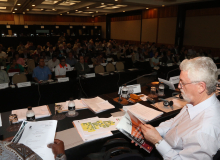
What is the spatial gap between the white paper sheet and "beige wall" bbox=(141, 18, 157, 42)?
1224cm

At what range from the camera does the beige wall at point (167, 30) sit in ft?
36.7

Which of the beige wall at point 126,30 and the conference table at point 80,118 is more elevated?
the beige wall at point 126,30

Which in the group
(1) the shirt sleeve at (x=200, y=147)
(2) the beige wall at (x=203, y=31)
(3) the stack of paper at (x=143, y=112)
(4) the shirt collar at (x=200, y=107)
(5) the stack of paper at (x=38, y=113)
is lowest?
(3) the stack of paper at (x=143, y=112)

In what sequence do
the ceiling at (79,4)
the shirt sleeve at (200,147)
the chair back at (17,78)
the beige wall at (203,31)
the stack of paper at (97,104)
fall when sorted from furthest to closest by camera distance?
the ceiling at (79,4), the beige wall at (203,31), the chair back at (17,78), the stack of paper at (97,104), the shirt sleeve at (200,147)

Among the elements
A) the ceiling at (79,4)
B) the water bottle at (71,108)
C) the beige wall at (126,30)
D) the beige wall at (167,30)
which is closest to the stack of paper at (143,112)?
the water bottle at (71,108)

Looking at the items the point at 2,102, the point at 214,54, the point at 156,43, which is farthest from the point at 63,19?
the point at 2,102

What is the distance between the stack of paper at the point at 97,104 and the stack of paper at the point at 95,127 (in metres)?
0.24

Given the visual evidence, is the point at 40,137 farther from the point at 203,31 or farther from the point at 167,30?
the point at 167,30

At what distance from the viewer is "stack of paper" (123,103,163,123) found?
7.07ft

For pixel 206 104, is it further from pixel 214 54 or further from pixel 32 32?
pixel 32 32

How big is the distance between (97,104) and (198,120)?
1.50m

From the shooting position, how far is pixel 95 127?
1.92 m

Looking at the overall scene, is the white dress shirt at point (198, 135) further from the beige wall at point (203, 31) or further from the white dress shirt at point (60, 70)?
the beige wall at point (203, 31)

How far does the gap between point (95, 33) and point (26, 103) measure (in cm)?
1537
